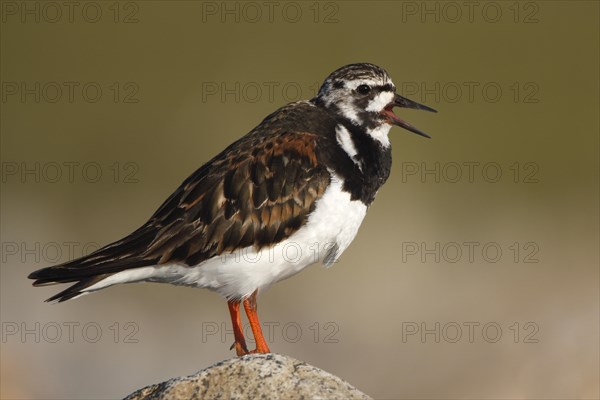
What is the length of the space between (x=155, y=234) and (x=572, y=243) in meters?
9.37

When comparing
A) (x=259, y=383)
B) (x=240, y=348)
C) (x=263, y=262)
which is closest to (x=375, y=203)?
(x=240, y=348)

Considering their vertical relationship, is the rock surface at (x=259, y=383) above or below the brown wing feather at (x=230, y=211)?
below

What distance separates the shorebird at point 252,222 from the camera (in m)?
9.15

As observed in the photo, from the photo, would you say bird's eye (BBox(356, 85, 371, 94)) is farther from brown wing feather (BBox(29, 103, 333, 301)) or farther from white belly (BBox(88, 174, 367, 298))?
white belly (BBox(88, 174, 367, 298))

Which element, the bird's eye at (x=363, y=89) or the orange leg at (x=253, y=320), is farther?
the bird's eye at (x=363, y=89)

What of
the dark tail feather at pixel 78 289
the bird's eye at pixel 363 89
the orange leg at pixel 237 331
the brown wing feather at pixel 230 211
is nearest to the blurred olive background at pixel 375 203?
the orange leg at pixel 237 331

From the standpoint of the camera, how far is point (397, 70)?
1809 cm

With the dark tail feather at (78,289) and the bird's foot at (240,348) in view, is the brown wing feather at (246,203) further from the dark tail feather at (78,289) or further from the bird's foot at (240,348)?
A: the bird's foot at (240,348)

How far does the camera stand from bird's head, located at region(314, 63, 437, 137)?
990 cm

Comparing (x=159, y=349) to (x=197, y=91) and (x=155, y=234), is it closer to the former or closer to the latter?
(x=197, y=91)

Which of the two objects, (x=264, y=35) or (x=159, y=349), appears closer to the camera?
(x=159, y=349)

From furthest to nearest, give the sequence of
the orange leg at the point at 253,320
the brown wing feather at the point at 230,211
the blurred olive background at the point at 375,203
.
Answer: the blurred olive background at the point at 375,203 → the orange leg at the point at 253,320 → the brown wing feather at the point at 230,211

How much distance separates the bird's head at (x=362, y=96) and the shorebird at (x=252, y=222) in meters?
0.29

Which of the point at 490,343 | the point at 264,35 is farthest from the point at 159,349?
the point at 264,35
